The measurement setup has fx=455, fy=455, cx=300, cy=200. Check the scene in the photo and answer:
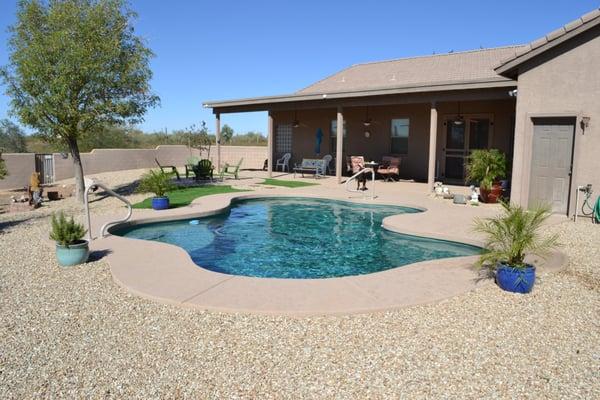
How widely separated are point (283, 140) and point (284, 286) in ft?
58.5

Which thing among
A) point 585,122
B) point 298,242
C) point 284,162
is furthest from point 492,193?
point 284,162

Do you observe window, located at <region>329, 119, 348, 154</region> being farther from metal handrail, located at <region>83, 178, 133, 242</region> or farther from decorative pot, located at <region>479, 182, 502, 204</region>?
metal handrail, located at <region>83, 178, 133, 242</region>

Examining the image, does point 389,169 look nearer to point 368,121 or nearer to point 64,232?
point 368,121

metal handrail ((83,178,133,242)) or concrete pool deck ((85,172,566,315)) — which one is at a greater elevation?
metal handrail ((83,178,133,242))

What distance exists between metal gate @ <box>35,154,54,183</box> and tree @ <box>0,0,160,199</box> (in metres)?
5.84

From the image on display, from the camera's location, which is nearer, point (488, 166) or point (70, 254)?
point (70, 254)

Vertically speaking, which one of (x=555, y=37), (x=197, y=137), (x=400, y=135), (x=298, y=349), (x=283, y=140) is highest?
(x=555, y=37)

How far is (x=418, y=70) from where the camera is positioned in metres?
19.8

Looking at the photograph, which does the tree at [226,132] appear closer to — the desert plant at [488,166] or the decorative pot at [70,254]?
the desert plant at [488,166]

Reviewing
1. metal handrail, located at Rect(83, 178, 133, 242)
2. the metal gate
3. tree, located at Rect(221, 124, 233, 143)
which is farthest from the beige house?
tree, located at Rect(221, 124, 233, 143)

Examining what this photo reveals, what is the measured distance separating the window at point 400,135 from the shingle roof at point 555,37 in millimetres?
7488

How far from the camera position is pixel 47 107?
11562mm

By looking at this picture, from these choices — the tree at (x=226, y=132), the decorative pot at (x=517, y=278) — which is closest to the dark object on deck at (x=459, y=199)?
the decorative pot at (x=517, y=278)

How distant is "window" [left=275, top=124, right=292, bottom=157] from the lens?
22.3 m
